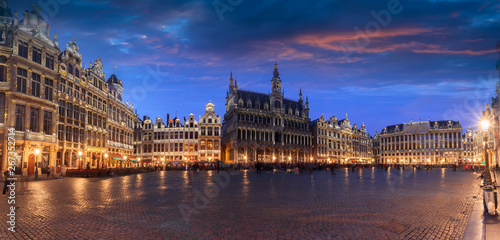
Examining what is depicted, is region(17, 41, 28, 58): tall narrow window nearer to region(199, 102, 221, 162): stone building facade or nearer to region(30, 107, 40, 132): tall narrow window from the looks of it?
region(30, 107, 40, 132): tall narrow window

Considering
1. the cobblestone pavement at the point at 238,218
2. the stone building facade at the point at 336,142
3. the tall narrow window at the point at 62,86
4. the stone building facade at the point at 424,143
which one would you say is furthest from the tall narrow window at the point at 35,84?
the stone building facade at the point at 424,143

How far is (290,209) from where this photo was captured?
1323 cm

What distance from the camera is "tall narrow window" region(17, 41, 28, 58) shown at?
113ft

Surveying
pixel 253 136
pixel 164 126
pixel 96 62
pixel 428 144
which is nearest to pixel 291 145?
pixel 253 136

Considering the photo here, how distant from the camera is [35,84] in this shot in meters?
36.6

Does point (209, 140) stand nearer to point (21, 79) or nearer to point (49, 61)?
point (49, 61)

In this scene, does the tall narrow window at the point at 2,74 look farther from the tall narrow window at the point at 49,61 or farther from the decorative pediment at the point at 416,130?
the decorative pediment at the point at 416,130

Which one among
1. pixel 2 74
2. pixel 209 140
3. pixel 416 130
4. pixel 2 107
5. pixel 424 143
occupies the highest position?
pixel 416 130

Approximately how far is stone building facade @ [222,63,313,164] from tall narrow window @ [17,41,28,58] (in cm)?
5929

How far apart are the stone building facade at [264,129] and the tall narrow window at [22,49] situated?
195ft

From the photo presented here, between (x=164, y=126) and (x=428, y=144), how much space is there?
117335 millimetres

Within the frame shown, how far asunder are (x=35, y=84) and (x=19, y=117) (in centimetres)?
416

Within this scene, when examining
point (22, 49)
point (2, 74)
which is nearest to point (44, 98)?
point (2, 74)

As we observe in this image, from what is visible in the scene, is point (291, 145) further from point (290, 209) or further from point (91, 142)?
point (290, 209)
